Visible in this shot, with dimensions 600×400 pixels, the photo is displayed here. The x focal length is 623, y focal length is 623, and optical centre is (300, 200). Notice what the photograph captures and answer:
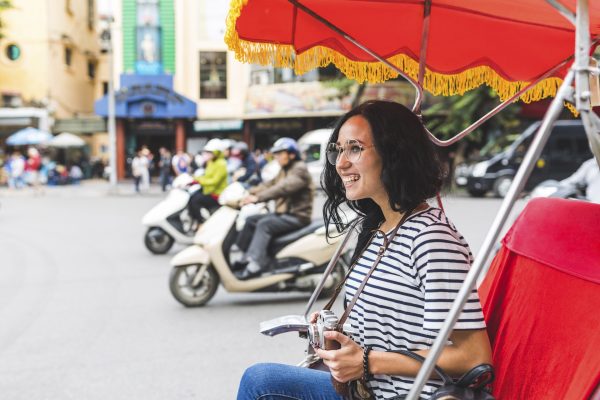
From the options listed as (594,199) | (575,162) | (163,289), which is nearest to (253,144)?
(575,162)

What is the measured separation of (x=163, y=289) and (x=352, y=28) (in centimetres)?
476

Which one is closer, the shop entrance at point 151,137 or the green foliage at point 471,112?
the green foliage at point 471,112

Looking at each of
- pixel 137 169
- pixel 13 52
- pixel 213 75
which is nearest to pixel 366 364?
pixel 137 169

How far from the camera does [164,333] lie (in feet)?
16.9

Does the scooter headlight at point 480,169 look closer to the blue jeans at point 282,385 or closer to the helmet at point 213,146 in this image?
the helmet at point 213,146

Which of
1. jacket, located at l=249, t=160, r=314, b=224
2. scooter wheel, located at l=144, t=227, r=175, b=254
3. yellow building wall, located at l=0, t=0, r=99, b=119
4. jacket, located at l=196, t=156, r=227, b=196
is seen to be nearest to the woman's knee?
jacket, located at l=249, t=160, r=314, b=224

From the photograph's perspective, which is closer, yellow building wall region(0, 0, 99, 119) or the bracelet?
the bracelet

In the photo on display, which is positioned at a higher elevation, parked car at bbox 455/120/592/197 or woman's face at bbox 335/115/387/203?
woman's face at bbox 335/115/387/203

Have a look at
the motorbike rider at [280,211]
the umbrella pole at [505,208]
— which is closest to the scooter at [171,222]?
the motorbike rider at [280,211]

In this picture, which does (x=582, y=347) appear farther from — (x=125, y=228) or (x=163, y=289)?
(x=125, y=228)

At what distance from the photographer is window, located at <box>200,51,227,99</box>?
3031 cm

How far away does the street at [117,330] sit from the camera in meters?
4.00

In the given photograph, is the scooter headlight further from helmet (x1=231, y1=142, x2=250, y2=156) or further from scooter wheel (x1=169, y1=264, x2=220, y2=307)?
scooter wheel (x1=169, y1=264, x2=220, y2=307)

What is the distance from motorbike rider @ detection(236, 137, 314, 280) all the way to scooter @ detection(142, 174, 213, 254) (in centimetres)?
295
